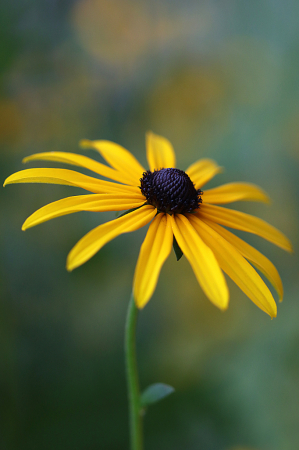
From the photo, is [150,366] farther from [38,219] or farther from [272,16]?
[272,16]

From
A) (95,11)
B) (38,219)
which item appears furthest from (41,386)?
(95,11)

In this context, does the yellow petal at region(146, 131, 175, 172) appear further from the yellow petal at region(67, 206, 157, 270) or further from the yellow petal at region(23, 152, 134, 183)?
the yellow petal at region(67, 206, 157, 270)

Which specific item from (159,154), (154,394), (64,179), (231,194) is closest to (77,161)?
(64,179)

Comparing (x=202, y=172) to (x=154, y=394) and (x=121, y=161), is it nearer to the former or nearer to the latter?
(x=121, y=161)

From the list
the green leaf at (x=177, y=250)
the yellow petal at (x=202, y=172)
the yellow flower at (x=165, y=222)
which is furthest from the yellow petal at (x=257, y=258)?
the yellow petal at (x=202, y=172)

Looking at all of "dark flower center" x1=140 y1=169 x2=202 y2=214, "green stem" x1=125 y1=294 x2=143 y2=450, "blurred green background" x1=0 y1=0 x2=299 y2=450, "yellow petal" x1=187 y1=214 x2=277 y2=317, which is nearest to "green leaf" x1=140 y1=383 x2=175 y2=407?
"green stem" x1=125 y1=294 x2=143 y2=450

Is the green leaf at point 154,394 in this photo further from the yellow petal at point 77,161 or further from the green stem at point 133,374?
the yellow petal at point 77,161
